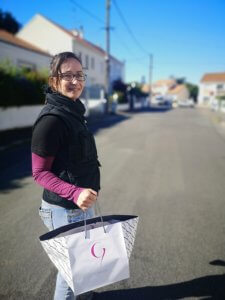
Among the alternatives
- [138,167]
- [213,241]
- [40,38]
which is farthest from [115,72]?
[213,241]

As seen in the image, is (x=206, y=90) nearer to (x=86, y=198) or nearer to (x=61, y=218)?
(x=61, y=218)

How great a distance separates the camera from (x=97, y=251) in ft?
5.24

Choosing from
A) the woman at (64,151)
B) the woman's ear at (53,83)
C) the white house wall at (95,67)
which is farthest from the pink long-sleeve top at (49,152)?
the white house wall at (95,67)

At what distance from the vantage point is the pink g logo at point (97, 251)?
62.3 inches

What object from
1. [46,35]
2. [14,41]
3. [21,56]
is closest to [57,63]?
[21,56]

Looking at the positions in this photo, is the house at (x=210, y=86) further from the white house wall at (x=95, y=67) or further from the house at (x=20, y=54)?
the house at (x=20, y=54)

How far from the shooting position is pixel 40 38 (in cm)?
3070

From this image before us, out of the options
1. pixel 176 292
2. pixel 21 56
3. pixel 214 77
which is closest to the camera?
pixel 176 292

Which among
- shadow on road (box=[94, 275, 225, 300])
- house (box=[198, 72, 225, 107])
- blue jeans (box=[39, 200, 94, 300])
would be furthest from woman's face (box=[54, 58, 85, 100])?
house (box=[198, 72, 225, 107])

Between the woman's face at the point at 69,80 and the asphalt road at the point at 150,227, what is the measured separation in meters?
1.87

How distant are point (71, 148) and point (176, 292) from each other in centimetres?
182

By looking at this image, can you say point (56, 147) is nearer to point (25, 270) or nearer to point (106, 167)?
point (25, 270)

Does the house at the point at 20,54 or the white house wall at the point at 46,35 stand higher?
the white house wall at the point at 46,35

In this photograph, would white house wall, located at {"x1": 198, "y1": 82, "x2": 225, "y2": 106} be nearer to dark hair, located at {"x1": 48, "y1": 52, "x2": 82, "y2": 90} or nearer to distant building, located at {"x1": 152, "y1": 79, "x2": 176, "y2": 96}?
distant building, located at {"x1": 152, "y1": 79, "x2": 176, "y2": 96}
